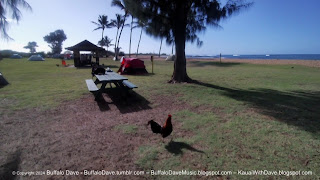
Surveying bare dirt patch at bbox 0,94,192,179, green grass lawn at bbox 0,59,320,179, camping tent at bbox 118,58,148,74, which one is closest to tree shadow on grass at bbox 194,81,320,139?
green grass lawn at bbox 0,59,320,179

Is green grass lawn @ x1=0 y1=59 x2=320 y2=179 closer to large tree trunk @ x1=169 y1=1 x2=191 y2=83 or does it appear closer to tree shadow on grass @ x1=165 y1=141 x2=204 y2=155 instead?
tree shadow on grass @ x1=165 y1=141 x2=204 y2=155

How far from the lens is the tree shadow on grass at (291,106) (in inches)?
169

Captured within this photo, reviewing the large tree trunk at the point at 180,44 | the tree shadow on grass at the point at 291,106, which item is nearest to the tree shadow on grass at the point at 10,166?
the tree shadow on grass at the point at 291,106

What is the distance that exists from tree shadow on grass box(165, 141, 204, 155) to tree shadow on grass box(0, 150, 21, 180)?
2.23 m

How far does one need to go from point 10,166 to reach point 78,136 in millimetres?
1160

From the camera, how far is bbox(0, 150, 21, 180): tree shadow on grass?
8.72 ft

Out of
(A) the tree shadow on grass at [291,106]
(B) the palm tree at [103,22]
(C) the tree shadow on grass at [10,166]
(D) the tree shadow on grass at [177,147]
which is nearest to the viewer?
(C) the tree shadow on grass at [10,166]

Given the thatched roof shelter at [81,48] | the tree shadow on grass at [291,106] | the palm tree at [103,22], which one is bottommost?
the tree shadow on grass at [291,106]

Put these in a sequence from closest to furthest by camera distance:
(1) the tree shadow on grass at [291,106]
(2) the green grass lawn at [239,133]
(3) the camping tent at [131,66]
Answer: (2) the green grass lawn at [239,133] → (1) the tree shadow on grass at [291,106] → (3) the camping tent at [131,66]

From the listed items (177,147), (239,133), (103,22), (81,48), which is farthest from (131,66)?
(103,22)

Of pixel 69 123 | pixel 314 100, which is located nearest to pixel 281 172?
pixel 69 123

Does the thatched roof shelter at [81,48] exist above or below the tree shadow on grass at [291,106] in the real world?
above

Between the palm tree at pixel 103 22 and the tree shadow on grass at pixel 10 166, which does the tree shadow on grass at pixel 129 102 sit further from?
the palm tree at pixel 103 22

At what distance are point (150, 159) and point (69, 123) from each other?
2516mm
